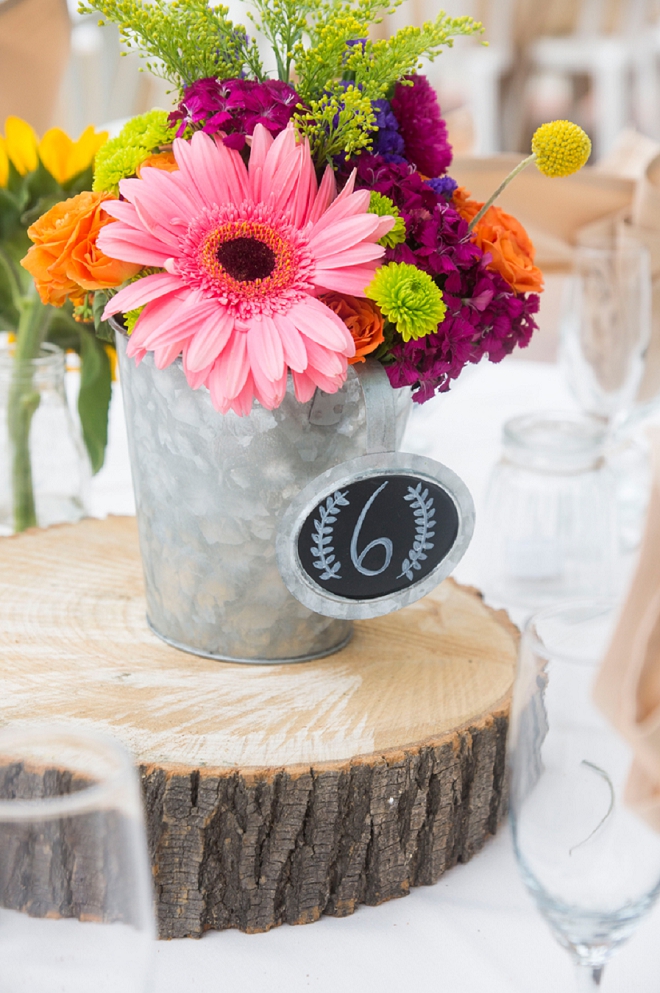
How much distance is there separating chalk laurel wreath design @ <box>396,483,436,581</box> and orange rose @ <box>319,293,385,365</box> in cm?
10

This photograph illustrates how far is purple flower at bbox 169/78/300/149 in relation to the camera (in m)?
0.55

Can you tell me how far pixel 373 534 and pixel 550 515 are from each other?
40 centimetres

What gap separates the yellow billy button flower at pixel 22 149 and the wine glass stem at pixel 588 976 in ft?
2.33

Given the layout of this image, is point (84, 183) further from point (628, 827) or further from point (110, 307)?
point (628, 827)

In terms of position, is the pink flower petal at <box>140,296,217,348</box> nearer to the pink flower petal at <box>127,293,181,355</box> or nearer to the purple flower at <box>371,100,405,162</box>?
the pink flower petal at <box>127,293,181,355</box>

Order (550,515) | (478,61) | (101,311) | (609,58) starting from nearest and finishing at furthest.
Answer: (101,311) < (550,515) < (478,61) < (609,58)

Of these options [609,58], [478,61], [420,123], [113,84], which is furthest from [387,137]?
[609,58]

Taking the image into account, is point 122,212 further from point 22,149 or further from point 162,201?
point 22,149

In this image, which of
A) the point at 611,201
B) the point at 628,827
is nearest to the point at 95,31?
the point at 611,201

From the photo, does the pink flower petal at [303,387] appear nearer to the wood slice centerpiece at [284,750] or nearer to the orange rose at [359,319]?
the orange rose at [359,319]

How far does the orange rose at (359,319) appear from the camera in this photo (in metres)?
0.55

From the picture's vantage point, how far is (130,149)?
598mm

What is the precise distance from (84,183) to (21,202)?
5 centimetres

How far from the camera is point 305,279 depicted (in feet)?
1.80
